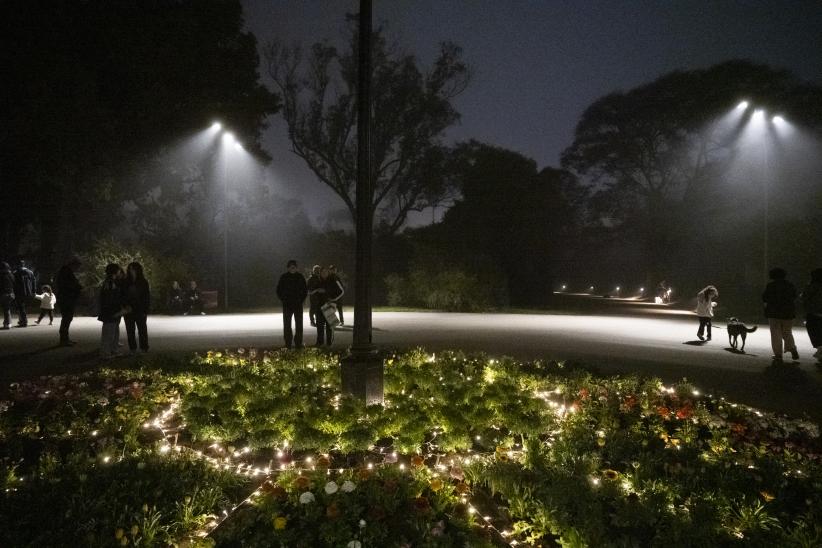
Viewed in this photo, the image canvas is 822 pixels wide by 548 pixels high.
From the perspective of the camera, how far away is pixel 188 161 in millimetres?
31922

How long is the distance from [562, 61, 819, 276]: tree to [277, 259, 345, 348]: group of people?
3584 centimetres

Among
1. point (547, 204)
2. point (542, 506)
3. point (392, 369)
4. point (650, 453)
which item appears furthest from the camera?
point (547, 204)

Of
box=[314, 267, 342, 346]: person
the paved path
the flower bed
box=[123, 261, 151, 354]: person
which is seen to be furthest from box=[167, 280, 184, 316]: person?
the flower bed

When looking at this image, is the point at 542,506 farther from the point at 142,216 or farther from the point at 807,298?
the point at 142,216

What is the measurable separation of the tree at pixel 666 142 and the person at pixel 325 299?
35.8 metres

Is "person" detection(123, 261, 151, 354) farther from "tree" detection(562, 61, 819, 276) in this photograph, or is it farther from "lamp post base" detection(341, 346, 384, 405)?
"tree" detection(562, 61, 819, 276)

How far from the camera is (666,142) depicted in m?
42.7

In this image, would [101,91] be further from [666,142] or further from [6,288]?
[666,142]

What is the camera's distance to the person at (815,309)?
394 inches

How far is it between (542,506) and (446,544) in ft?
2.37

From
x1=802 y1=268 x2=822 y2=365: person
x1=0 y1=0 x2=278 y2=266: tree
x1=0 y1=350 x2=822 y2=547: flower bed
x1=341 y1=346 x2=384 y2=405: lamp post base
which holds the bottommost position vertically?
x1=0 y1=350 x2=822 y2=547: flower bed

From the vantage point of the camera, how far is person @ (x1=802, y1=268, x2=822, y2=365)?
32.8ft

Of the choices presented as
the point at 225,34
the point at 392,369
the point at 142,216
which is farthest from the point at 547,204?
the point at 392,369

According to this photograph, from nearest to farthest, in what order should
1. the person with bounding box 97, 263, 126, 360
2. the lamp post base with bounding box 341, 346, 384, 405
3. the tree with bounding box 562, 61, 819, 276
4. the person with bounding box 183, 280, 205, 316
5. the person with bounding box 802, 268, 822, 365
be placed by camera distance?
1. the lamp post base with bounding box 341, 346, 384, 405
2. the person with bounding box 802, 268, 822, 365
3. the person with bounding box 97, 263, 126, 360
4. the person with bounding box 183, 280, 205, 316
5. the tree with bounding box 562, 61, 819, 276
